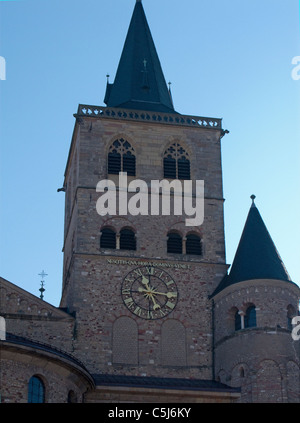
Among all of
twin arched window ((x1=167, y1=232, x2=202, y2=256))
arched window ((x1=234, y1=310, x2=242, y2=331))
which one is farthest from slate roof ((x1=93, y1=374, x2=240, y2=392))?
twin arched window ((x1=167, y1=232, x2=202, y2=256))

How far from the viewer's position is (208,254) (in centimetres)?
5109

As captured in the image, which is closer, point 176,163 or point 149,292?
point 149,292

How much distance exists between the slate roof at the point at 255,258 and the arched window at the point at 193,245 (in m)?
2.05

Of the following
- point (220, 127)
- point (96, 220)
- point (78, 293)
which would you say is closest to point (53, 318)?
point (78, 293)

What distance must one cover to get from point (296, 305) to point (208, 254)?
558 centimetres

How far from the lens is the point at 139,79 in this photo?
188 feet

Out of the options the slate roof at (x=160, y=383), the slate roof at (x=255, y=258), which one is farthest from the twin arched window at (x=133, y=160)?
the slate roof at (x=160, y=383)

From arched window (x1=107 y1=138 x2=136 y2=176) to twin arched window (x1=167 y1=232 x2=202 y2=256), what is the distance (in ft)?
12.4

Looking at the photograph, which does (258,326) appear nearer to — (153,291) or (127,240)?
(153,291)

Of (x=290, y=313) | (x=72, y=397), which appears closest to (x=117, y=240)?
(x=290, y=313)

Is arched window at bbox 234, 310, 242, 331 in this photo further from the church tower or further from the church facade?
the church tower

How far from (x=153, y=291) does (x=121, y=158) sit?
733 cm

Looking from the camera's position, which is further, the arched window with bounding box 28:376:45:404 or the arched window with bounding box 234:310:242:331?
the arched window with bounding box 234:310:242:331

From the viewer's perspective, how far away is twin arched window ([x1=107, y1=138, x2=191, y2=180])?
52750 millimetres
